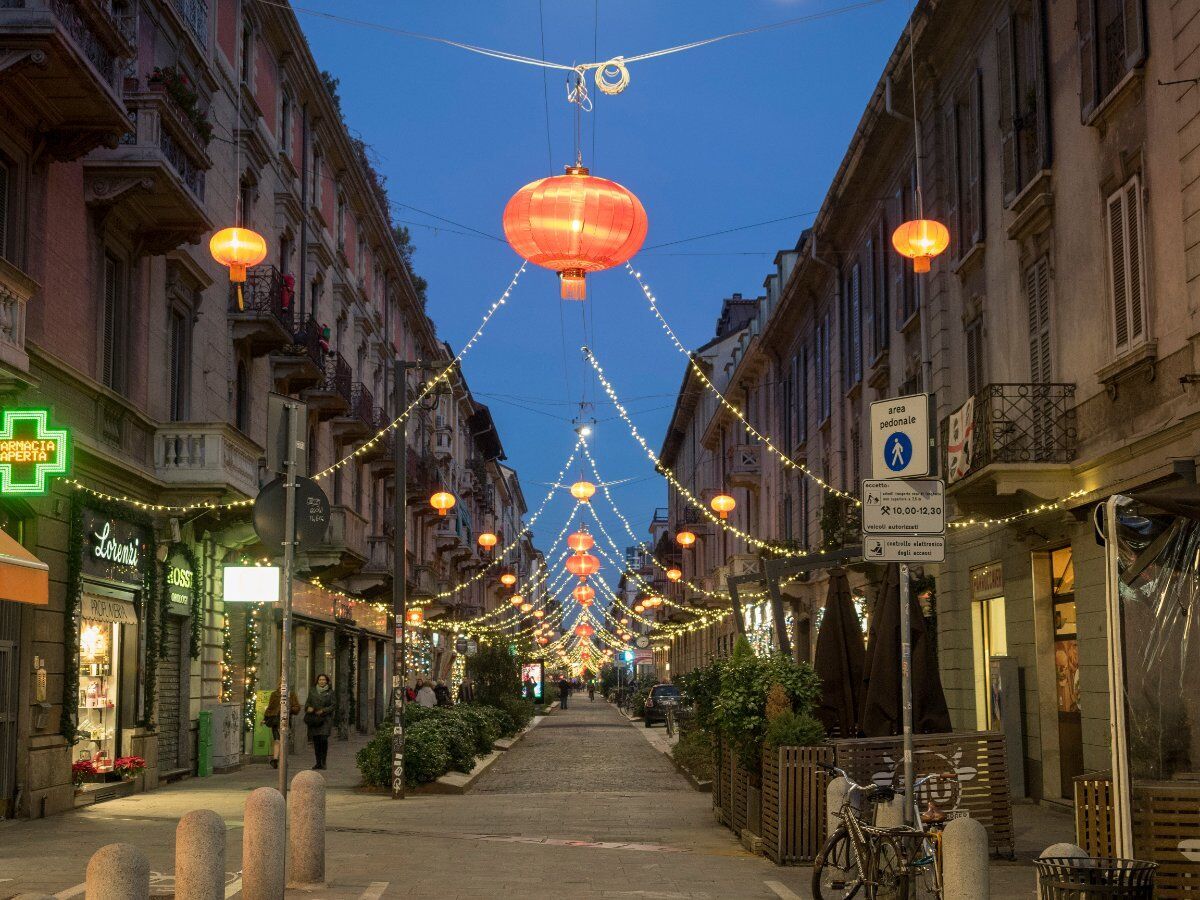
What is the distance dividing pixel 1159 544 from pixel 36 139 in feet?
45.8

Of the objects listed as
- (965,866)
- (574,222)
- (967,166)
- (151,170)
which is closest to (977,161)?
(967,166)

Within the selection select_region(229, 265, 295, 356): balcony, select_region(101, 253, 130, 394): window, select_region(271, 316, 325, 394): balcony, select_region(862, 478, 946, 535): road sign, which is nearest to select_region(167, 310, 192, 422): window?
select_region(101, 253, 130, 394): window

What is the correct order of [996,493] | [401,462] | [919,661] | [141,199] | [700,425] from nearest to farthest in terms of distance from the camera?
[919,661]
[996,493]
[141,199]
[401,462]
[700,425]

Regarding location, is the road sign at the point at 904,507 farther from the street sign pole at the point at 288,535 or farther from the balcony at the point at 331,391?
the balcony at the point at 331,391

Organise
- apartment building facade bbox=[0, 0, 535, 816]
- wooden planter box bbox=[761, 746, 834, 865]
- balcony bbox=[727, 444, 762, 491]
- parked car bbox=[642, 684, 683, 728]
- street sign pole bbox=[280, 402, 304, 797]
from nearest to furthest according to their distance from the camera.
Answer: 1. street sign pole bbox=[280, 402, 304, 797]
2. wooden planter box bbox=[761, 746, 834, 865]
3. apartment building facade bbox=[0, 0, 535, 816]
4. balcony bbox=[727, 444, 762, 491]
5. parked car bbox=[642, 684, 683, 728]

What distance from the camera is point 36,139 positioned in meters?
17.4

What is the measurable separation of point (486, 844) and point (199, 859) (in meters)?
6.53

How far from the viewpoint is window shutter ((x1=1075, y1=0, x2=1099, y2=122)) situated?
16594 millimetres

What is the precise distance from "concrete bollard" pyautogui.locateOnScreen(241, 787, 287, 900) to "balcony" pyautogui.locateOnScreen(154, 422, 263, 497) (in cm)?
1293

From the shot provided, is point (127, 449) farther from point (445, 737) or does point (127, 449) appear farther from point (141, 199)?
point (445, 737)

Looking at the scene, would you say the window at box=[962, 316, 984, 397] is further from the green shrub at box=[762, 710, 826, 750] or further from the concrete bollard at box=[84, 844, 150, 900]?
the concrete bollard at box=[84, 844, 150, 900]

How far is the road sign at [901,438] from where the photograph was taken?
9531mm

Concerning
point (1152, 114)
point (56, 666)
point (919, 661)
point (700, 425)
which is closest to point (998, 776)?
point (919, 661)

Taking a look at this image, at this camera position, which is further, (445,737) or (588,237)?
(445,737)
